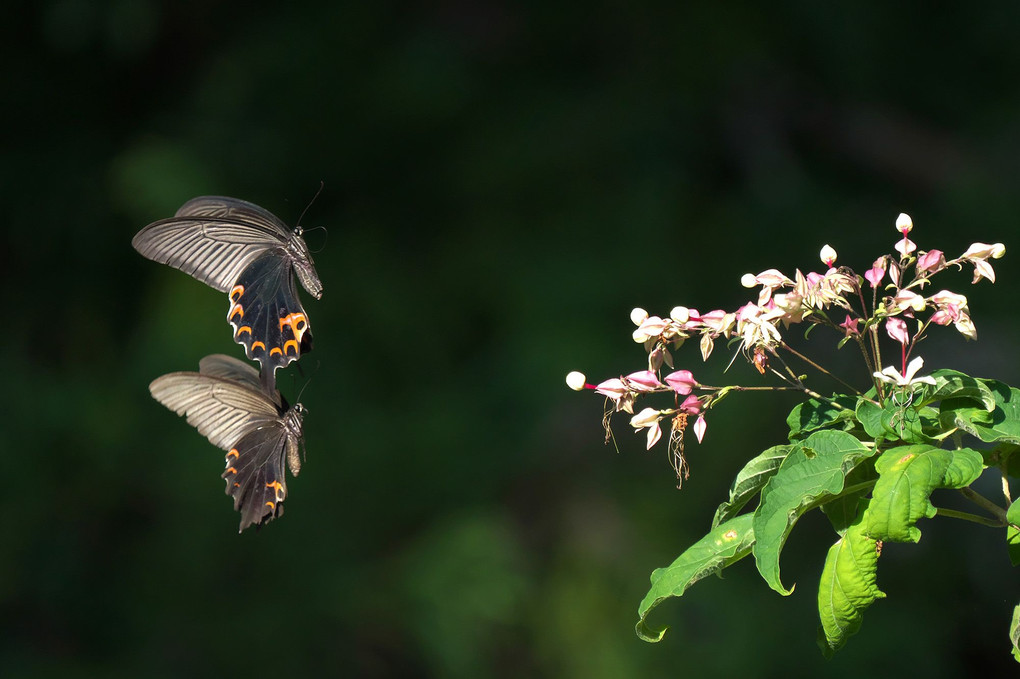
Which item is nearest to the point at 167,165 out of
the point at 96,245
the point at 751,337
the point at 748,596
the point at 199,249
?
the point at 96,245

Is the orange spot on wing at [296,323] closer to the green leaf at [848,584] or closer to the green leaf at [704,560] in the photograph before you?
the green leaf at [704,560]

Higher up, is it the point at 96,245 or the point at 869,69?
the point at 869,69

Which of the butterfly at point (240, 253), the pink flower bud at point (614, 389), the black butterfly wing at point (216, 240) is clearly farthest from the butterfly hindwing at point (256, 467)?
the pink flower bud at point (614, 389)

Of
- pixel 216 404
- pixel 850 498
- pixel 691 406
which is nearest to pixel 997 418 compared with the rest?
pixel 850 498

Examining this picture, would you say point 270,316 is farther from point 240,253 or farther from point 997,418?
point 997,418

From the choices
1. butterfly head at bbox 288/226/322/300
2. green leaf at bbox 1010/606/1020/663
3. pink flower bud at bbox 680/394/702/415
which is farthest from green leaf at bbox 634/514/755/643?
butterfly head at bbox 288/226/322/300

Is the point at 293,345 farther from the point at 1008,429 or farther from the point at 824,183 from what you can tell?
the point at 824,183
